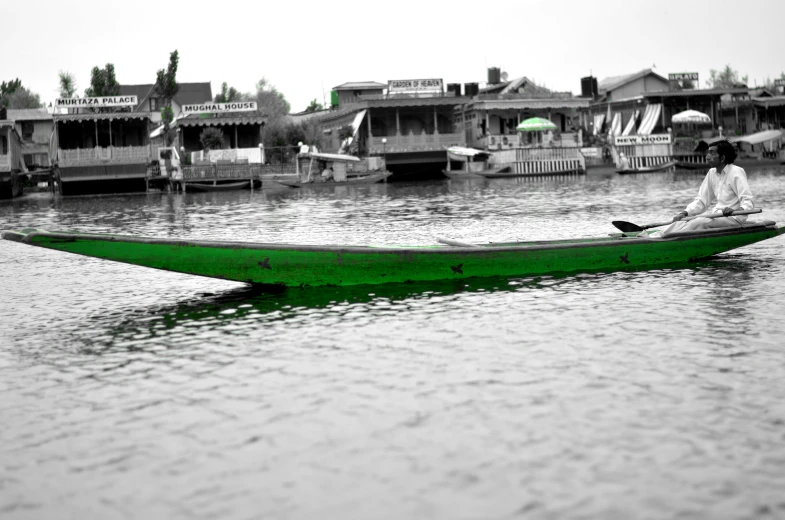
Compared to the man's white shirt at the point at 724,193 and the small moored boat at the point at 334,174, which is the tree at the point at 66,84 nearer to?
the small moored boat at the point at 334,174

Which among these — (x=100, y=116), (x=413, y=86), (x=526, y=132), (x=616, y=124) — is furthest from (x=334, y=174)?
(x=616, y=124)

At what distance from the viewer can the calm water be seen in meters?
5.10

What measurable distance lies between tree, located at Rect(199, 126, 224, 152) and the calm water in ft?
114

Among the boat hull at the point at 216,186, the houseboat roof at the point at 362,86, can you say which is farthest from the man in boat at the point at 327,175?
the houseboat roof at the point at 362,86

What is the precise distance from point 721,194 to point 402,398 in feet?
23.7

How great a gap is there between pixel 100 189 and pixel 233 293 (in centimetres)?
3648

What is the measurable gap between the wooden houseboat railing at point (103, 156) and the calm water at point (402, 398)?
31700 millimetres

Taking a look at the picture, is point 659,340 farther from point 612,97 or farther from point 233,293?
point 612,97

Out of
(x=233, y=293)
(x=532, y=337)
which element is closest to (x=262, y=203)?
(x=233, y=293)

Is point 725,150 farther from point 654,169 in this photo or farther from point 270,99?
point 270,99

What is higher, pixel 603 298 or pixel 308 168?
pixel 308 168

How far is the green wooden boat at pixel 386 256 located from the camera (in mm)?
10289

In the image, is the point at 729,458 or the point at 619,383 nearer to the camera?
the point at 729,458

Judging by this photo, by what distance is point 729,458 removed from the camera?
5.44 meters
